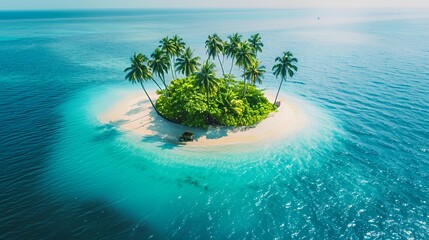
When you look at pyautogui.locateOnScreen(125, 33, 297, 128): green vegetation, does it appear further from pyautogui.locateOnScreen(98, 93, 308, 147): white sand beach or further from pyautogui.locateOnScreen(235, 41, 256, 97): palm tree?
pyautogui.locateOnScreen(98, 93, 308, 147): white sand beach

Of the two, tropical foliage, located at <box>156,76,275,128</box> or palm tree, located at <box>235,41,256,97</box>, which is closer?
tropical foliage, located at <box>156,76,275,128</box>

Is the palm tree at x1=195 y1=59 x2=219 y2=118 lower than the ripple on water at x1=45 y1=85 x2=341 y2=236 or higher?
higher

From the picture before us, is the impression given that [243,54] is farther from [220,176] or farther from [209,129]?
[220,176]

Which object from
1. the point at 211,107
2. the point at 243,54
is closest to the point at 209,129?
the point at 211,107

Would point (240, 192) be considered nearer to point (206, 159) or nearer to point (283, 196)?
point (283, 196)

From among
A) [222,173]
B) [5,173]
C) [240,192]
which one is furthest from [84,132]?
[240,192]

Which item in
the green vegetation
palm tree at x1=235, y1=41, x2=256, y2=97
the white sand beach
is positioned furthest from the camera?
palm tree at x1=235, y1=41, x2=256, y2=97

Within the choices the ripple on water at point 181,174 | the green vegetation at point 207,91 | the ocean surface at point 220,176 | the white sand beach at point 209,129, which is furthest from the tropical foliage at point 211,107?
the ocean surface at point 220,176

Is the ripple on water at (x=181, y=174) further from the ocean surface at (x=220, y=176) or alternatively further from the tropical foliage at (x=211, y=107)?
the tropical foliage at (x=211, y=107)

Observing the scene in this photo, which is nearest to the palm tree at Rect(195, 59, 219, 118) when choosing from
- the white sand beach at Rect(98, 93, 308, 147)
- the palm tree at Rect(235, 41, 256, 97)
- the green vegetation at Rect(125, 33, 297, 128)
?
the green vegetation at Rect(125, 33, 297, 128)
